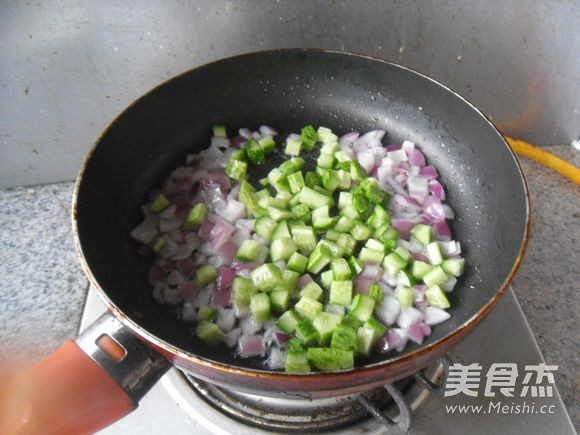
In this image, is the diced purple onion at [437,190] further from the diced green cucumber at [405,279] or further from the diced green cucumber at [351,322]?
the diced green cucumber at [351,322]

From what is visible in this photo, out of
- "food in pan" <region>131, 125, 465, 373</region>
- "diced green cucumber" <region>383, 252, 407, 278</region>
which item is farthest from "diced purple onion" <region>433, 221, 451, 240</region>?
"diced green cucumber" <region>383, 252, 407, 278</region>

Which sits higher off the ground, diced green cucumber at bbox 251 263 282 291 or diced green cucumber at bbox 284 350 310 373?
diced green cucumber at bbox 251 263 282 291

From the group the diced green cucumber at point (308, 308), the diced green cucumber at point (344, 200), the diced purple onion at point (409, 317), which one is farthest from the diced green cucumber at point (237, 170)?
the diced purple onion at point (409, 317)

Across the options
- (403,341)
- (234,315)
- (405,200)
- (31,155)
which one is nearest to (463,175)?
(405,200)

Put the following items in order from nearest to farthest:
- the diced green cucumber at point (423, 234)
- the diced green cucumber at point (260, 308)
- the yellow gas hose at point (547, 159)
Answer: the diced green cucumber at point (260, 308) < the diced green cucumber at point (423, 234) < the yellow gas hose at point (547, 159)

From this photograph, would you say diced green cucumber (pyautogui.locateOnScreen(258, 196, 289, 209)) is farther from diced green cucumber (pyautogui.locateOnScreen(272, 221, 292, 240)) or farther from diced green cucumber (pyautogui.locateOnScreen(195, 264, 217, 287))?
diced green cucumber (pyautogui.locateOnScreen(195, 264, 217, 287))

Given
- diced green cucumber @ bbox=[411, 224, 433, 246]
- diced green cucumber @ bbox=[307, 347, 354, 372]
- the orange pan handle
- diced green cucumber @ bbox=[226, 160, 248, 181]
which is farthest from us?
diced green cucumber @ bbox=[226, 160, 248, 181]

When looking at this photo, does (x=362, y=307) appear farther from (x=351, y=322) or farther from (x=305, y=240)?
(x=305, y=240)

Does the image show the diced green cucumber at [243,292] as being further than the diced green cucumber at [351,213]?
No
